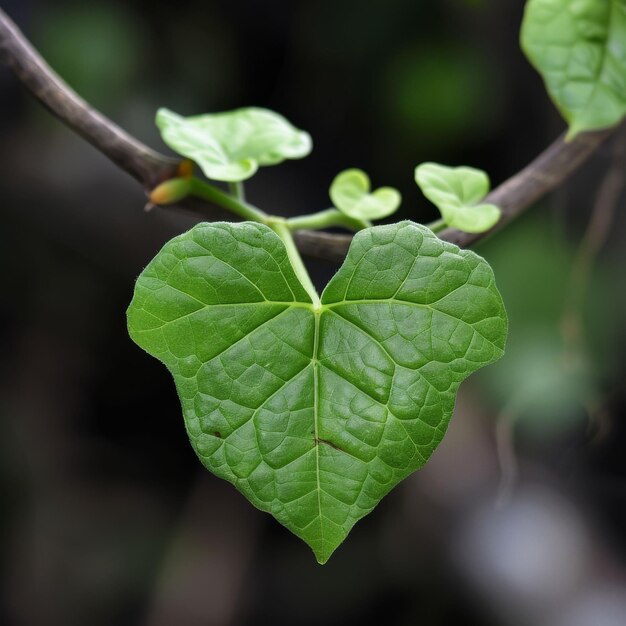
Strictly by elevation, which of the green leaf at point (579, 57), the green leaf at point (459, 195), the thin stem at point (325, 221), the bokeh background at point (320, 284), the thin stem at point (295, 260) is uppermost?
the green leaf at point (579, 57)

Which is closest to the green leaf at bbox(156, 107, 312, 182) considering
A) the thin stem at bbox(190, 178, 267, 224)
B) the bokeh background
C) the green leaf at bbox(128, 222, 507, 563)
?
the thin stem at bbox(190, 178, 267, 224)

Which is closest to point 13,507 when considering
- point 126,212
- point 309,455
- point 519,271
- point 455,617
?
point 126,212

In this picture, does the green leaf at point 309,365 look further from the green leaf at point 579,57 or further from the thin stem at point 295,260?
the green leaf at point 579,57

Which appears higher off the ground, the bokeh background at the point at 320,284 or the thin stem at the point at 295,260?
the thin stem at the point at 295,260

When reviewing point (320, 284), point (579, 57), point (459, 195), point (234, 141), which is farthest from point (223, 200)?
point (320, 284)

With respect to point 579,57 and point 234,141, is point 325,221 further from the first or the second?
point 579,57

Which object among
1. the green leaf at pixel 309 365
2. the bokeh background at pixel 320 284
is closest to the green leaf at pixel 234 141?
the green leaf at pixel 309 365

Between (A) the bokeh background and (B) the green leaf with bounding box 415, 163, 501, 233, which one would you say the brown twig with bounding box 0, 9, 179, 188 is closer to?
(B) the green leaf with bounding box 415, 163, 501, 233
